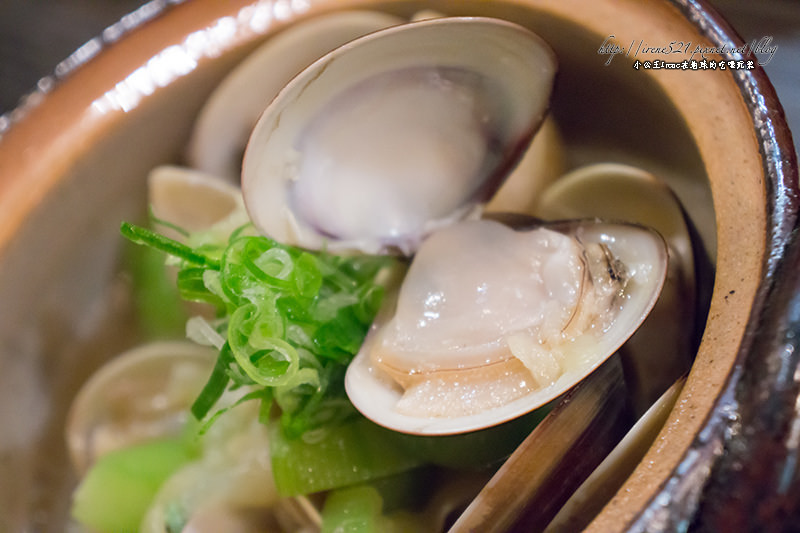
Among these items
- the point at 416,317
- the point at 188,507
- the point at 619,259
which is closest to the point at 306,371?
the point at 416,317

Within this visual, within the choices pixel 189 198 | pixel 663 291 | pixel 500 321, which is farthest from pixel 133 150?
pixel 663 291

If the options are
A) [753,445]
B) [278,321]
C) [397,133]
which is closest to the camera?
[753,445]

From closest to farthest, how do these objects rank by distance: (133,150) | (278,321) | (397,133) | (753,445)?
(753,445) → (278,321) → (397,133) → (133,150)

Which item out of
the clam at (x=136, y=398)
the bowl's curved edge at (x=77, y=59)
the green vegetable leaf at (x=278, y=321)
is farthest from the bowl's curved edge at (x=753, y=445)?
the bowl's curved edge at (x=77, y=59)

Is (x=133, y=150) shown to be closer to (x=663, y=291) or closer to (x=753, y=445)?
(x=663, y=291)

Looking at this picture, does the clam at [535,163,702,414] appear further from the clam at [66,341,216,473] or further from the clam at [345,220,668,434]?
the clam at [66,341,216,473]

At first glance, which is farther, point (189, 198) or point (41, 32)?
point (41, 32)

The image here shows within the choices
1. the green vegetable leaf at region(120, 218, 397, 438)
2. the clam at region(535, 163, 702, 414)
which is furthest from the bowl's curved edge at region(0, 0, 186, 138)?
the clam at region(535, 163, 702, 414)
